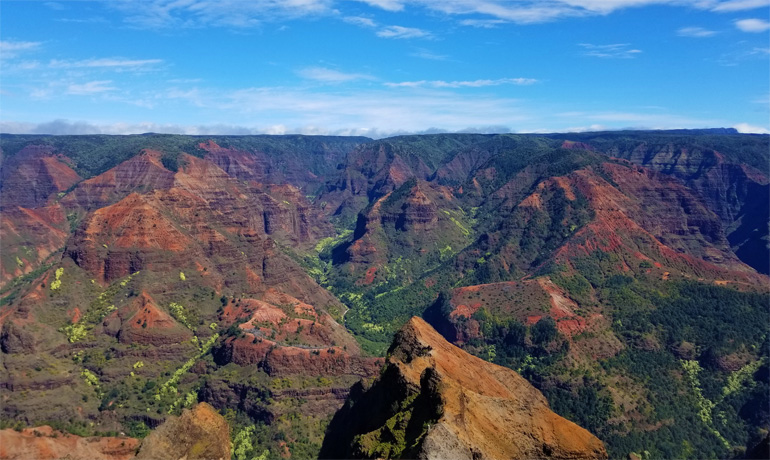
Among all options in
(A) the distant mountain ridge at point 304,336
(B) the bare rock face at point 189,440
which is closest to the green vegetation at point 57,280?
(A) the distant mountain ridge at point 304,336

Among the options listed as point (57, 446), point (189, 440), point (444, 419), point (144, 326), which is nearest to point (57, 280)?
point (144, 326)

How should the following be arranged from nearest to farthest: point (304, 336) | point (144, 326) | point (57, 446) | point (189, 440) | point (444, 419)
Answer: point (444, 419) < point (189, 440) < point (57, 446) < point (144, 326) < point (304, 336)

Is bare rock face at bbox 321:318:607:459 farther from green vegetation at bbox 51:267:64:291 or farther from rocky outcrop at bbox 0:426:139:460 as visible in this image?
green vegetation at bbox 51:267:64:291

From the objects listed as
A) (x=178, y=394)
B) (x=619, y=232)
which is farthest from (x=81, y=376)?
(x=619, y=232)

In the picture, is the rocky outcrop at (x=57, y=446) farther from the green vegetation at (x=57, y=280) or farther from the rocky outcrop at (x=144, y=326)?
the green vegetation at (x=57, y=280)

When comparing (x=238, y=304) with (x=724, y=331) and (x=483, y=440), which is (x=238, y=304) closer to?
(x=483, y=440)

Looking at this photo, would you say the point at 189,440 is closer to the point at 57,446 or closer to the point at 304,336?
the point at 57,446

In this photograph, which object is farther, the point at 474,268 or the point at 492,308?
the point at 474,268
